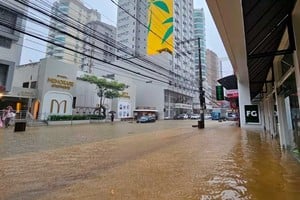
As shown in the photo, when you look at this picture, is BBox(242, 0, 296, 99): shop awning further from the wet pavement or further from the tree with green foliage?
the tree with green foliage

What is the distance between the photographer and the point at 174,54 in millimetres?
43531

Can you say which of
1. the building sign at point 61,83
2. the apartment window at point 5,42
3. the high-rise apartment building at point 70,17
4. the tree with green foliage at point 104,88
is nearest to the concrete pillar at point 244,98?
the high-rise apartment building at point 70,17

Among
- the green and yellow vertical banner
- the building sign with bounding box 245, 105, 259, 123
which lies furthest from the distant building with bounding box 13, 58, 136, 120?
the building sign with bounding box 245, 105, 259, 123

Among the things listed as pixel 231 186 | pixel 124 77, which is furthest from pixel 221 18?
pixel 124 77

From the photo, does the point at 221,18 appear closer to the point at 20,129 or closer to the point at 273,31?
the point at 273,31

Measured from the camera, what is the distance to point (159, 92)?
41.7 m

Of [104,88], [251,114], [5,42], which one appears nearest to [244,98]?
[251,114]

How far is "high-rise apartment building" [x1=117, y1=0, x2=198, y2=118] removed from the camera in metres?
42.3

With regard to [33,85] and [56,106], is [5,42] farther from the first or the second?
[56,106]

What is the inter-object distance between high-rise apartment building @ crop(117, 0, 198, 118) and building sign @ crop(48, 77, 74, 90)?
20.8 m

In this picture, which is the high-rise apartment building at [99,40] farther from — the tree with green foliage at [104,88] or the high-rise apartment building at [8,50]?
the high-rise apartment building at [8,50]

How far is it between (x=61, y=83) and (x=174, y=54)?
27005mm

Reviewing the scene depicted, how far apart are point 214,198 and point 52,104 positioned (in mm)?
21639

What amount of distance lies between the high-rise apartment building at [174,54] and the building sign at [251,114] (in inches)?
1105
